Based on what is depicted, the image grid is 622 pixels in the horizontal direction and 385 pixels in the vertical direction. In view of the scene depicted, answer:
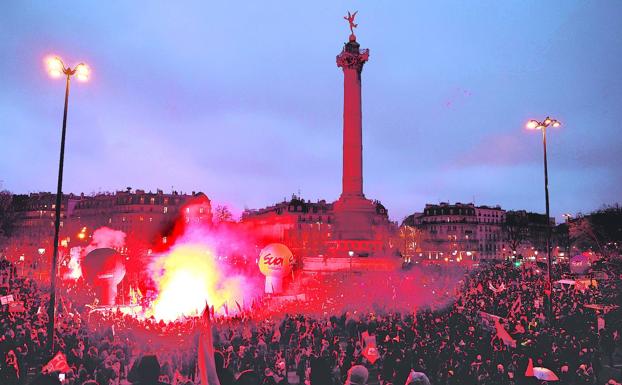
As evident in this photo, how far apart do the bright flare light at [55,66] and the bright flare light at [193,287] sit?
482 inches

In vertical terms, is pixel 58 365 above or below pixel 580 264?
below

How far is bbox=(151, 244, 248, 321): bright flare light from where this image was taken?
28.1 meters

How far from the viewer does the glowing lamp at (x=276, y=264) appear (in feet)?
100

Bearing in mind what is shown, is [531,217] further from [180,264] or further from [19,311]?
[19,311]

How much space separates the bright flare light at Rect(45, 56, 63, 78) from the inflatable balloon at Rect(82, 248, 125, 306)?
15.3 meters

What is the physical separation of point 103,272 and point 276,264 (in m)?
9.79

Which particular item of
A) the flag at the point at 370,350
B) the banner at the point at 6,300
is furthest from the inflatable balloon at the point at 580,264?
the banner at the point at 6,300

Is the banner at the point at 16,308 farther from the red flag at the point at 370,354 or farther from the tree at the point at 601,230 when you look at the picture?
the tree at the point at 601,230

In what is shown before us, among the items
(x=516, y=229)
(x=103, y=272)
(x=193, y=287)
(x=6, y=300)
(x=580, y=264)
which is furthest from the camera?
(x=516, y=229)

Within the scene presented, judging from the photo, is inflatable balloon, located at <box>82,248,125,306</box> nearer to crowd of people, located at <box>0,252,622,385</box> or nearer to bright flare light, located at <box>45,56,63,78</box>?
crowd of people, located at <box>0,252,622,385</box>

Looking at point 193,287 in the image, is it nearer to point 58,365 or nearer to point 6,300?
point 6,300

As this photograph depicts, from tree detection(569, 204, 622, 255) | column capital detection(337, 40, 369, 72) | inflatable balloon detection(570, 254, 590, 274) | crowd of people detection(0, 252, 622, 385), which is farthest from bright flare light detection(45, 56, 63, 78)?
tree detection(569, 204, 622, 255)

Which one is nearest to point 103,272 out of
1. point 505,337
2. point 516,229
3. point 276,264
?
point 276,264

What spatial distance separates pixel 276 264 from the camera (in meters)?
30.5
